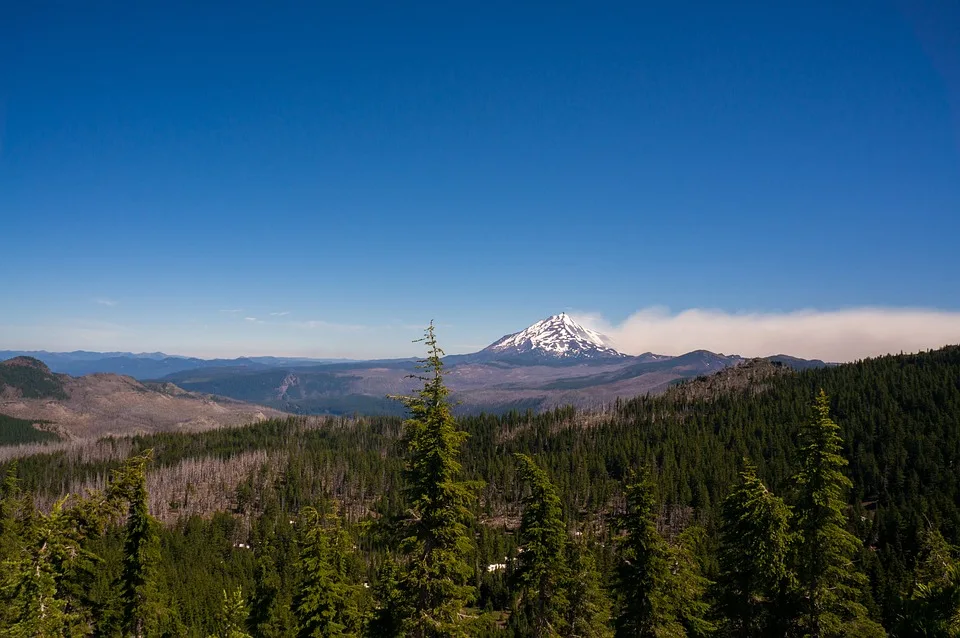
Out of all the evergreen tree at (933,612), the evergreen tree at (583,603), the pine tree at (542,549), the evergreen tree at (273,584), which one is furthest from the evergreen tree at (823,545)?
the evergreen tree at (273,584)

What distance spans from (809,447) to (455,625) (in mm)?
19692

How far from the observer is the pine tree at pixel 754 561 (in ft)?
87.3

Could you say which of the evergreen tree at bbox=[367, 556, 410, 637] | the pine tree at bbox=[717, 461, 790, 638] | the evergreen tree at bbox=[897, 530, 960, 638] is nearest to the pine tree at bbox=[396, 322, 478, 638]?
the evergreen tree at bbox=[367, 556, 410, 637]

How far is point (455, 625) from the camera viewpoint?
20.5 m

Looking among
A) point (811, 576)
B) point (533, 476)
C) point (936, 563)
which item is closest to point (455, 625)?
point (533, 476)

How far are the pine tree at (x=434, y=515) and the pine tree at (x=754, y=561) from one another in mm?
15899

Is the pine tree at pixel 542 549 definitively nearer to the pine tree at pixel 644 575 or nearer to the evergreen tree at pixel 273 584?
the pine tree at pixel 644 575

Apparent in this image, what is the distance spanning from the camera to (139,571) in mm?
37031

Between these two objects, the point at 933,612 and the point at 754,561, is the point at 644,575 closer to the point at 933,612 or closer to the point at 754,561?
the point at 754,561

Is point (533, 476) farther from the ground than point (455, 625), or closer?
farther from the ground

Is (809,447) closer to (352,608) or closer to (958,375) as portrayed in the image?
(352,608)

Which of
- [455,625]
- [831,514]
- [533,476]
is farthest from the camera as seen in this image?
[533,476]

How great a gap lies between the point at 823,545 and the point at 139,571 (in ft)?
141

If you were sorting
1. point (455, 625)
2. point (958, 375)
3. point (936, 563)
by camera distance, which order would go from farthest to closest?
1. point (958, 375)
2. point (936, 563)
3. point (455, 625)
